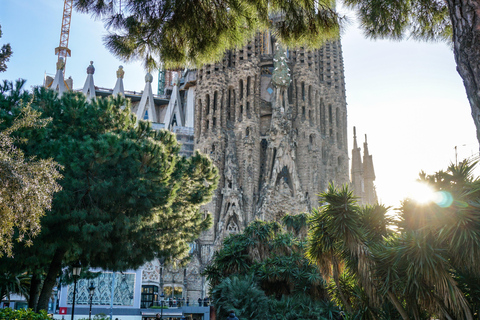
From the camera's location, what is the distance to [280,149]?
1394 inches

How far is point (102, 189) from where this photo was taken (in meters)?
13.3

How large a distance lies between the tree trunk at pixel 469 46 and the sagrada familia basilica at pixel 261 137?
27650 millimetres

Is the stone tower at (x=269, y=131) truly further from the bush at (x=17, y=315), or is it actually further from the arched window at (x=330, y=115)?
the bush at (x=17, y=315)

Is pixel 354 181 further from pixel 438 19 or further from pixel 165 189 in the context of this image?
pixel 438 19

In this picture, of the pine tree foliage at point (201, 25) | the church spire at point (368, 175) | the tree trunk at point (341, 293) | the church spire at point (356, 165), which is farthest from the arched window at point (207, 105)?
the pine tree foliage at point (201, 25)

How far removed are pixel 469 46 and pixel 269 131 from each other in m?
30.7

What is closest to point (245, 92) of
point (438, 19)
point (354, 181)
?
point (354, 181)

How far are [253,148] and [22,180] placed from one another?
2883cm

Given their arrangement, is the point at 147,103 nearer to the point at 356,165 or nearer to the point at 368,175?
the point at 356,165

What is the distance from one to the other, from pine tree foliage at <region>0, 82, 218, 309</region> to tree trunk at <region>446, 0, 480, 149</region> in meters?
9.45

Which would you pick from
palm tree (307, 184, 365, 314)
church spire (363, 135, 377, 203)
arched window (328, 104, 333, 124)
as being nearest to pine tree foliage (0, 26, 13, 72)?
palm tree (307, 184, 365, 314)

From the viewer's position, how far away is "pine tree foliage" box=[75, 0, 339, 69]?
28.5 ft

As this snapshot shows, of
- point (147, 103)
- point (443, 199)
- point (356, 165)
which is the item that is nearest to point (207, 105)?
point (147, 103)

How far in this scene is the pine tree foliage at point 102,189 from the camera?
12898 millimetres
